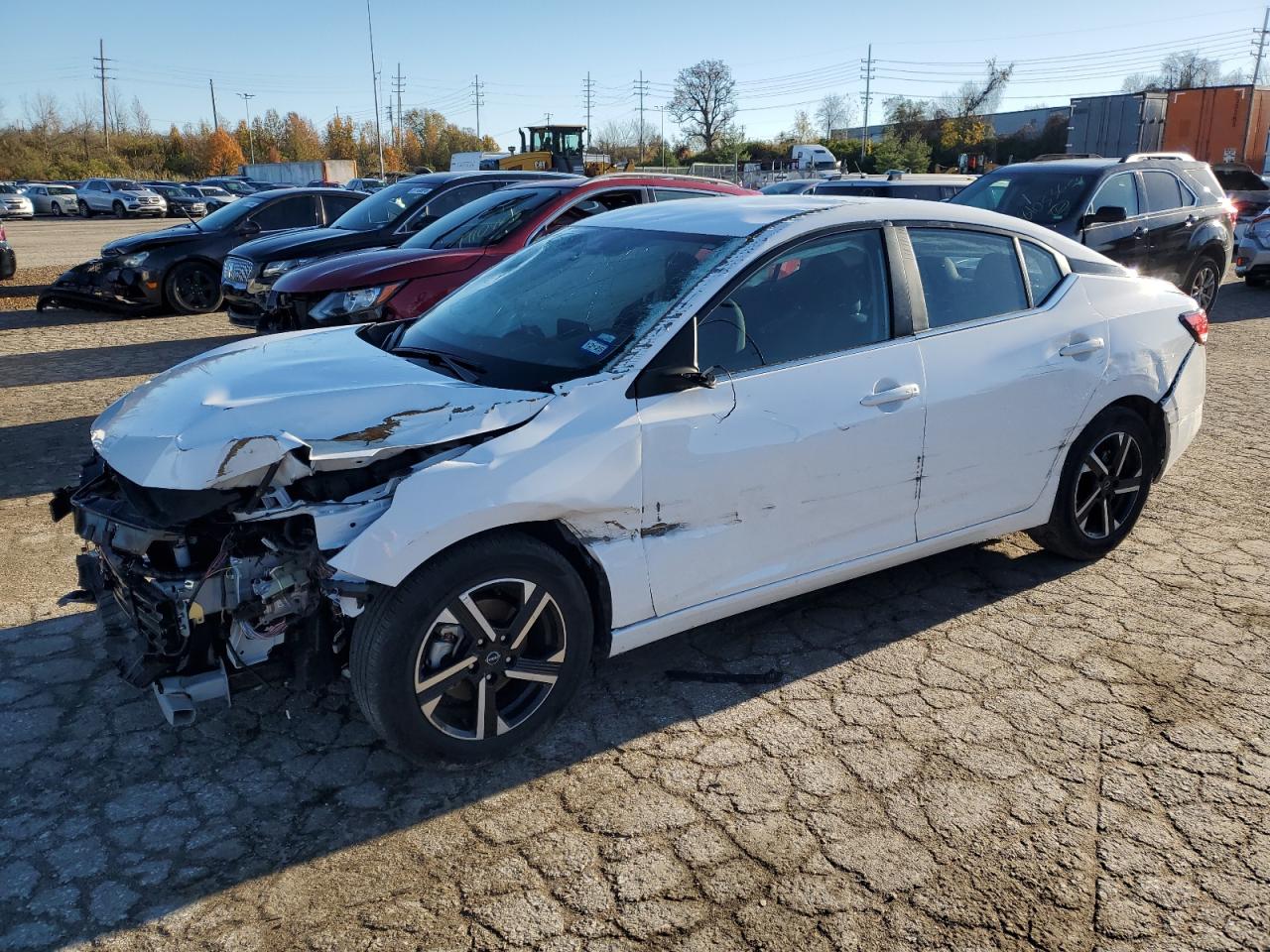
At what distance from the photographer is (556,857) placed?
2.88m

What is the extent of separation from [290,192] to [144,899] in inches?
500

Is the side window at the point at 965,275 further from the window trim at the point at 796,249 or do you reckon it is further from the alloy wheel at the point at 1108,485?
the alloy wheel at the point at 1108,485

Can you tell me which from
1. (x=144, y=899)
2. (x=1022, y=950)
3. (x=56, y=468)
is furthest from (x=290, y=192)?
(x=1022, y=950)

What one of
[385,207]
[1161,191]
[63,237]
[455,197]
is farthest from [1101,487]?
[63,237]

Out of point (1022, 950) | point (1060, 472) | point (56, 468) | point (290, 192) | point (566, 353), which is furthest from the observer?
point (290, 192)

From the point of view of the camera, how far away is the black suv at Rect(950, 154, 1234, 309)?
396 inches

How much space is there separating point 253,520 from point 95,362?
27.1 feet

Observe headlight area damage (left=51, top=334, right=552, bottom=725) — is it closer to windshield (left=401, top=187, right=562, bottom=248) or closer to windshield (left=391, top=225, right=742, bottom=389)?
windshield (left=391, top=225, right=742, bottom=389)

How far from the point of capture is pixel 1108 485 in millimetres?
4820

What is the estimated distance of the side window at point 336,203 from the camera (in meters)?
14.0

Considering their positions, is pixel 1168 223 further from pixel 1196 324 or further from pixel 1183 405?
pixel 1183 405

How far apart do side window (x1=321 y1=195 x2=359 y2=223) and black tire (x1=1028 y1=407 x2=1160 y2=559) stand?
11768 mm

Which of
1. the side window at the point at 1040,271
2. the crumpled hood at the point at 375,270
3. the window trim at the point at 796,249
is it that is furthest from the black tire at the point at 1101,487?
the crumpled hood at the point at 375,270

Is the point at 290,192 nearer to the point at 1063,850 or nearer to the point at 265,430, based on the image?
the point at 265,430
